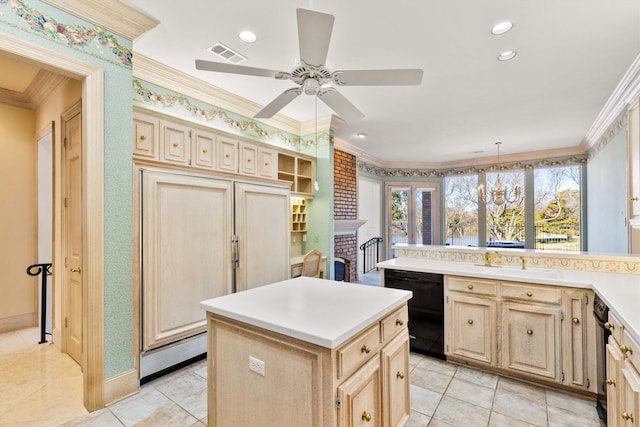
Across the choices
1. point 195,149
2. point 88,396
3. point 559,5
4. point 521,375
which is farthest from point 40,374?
point 559,5

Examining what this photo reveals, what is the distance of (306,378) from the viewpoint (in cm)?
125

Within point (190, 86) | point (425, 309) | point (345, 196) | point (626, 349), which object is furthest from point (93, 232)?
point (345, 196)

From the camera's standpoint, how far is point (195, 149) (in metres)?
3.02

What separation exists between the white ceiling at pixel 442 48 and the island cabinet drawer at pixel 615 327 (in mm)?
2066

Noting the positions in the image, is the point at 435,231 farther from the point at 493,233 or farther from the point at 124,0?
the point at 124,0

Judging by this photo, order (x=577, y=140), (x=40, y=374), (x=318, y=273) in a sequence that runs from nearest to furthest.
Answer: (x=40, y=374)
(x=318, y=273)
(x=577, y=140)

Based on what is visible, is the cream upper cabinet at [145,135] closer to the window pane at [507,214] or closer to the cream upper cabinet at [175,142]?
the cream upper cabinet at [175,142]

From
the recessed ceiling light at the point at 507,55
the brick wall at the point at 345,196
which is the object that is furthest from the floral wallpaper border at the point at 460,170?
the recessed ceiling light at the point at 507,55

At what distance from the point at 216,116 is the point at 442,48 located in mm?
2567

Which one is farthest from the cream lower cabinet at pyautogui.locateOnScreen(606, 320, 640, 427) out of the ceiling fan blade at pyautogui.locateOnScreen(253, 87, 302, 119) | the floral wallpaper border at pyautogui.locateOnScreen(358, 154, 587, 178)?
→ the floral wallpaper border at pyautogui.locateOnScreen(358, 154, 587, 178)

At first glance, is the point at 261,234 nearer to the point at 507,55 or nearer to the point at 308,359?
the point at 308,359

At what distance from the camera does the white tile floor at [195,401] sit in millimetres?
2021

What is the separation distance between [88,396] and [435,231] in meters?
7.59

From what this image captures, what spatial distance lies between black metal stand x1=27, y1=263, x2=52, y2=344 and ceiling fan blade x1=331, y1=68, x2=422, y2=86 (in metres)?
3.67
